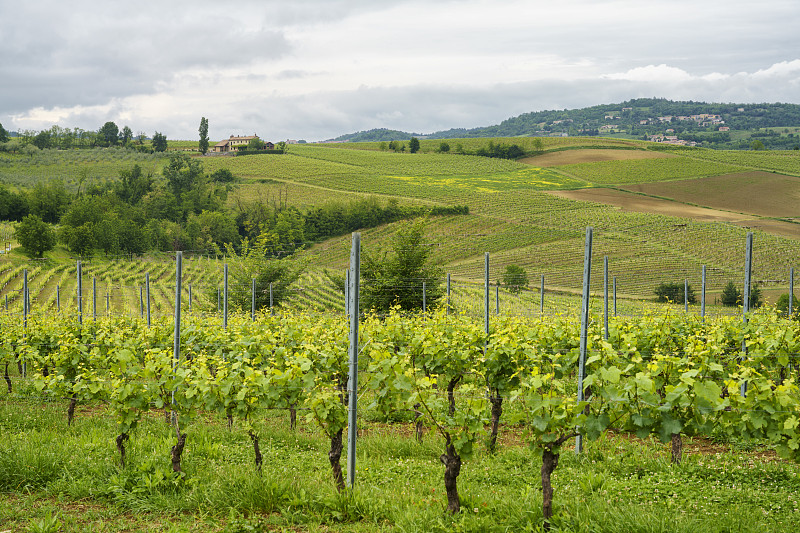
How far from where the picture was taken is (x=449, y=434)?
187 inches

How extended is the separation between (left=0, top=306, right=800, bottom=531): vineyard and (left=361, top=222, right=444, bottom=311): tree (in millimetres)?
12246

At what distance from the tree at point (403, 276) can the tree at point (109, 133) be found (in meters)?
93.5

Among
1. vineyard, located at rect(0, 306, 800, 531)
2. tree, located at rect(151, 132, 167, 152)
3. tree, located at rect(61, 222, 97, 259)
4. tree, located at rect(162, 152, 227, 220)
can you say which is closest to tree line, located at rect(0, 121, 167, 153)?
tree, located at rect(151, 132, 167, 152)

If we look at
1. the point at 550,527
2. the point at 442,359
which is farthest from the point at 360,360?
the point at 550,527

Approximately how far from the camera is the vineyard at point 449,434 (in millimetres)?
4523

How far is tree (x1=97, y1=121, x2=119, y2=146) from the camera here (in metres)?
100

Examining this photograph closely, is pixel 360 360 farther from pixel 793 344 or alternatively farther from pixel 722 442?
pixel 793 344

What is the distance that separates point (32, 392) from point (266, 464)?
5.41 metres

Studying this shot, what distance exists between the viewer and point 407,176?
75.1m

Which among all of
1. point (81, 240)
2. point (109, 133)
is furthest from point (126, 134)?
point (81, 240)

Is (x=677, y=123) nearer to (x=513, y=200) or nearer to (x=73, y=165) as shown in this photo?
(x=513, y=200)

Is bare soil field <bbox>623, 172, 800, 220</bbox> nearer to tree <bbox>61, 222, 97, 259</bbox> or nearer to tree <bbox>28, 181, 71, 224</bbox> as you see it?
tree <bbox>61, 222, 97, 259</bbox>

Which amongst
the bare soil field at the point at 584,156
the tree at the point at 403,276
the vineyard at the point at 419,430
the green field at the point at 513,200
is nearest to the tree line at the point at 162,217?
the green field at the point at 513,200

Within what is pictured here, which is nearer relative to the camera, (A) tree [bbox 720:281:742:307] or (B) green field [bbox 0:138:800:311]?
(A) tree [bbox 720:281:742:307]
